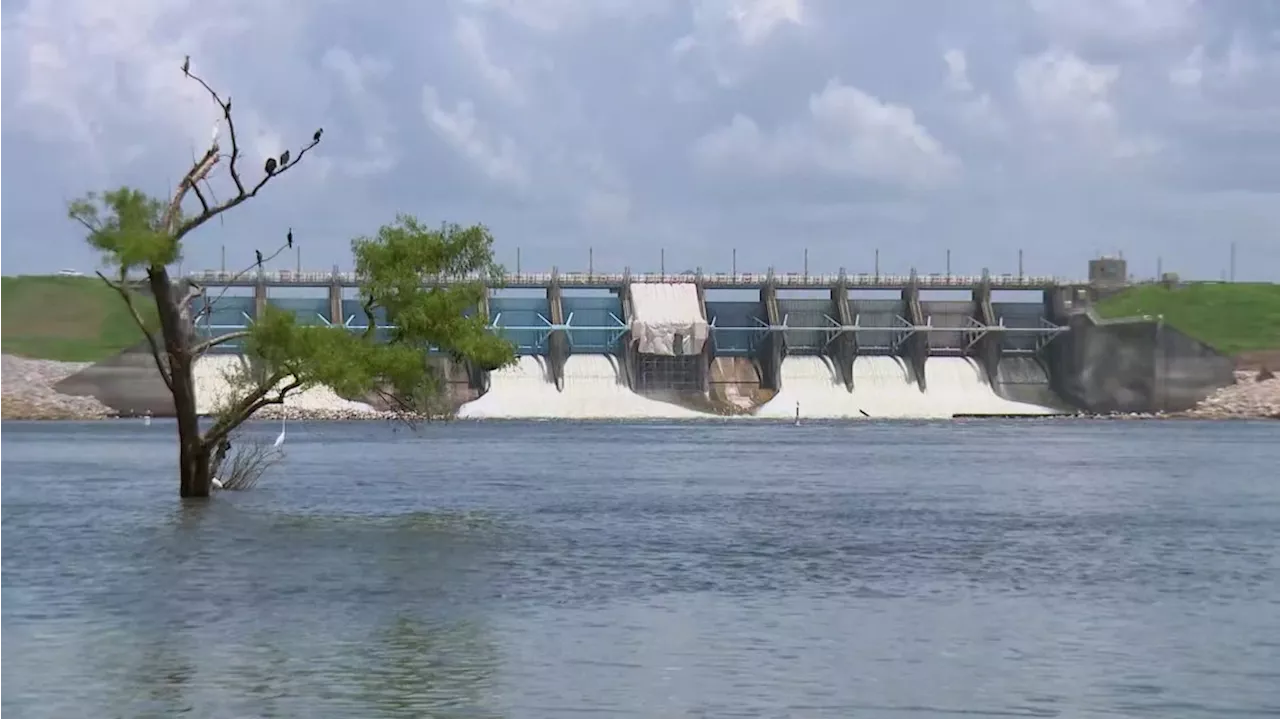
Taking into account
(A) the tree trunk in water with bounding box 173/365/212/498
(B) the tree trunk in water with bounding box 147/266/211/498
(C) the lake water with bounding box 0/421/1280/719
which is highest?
(B) the tree trunk in water with bounding box 147/266/211/498

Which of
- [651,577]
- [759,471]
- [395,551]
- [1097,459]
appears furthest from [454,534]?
[1097,459]

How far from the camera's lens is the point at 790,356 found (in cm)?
15088

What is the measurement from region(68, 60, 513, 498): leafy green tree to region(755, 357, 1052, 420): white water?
99.5m

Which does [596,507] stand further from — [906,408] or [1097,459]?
[906,408]

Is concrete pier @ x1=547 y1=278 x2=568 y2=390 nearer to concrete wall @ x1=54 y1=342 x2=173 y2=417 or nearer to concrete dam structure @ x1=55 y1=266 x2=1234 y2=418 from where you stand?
concrete dam structure @ x1=55 y1=266 x2=1234 y2=418

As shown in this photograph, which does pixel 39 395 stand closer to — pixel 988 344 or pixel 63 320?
pixel 63 320

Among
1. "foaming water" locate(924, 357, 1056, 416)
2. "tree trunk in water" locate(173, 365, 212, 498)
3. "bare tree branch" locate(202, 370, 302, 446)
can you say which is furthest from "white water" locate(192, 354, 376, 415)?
"bare tree branch" locate(202, 370, 302, 446)

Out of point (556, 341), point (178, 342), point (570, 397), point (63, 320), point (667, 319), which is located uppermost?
point (63, 320)

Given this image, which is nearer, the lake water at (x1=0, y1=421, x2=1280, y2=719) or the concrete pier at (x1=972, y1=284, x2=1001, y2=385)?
the lake water at (x1=0, y1=421, x2=1280, y2=719)

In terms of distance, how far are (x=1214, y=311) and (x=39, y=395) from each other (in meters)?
94.4

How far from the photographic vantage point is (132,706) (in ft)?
72.0

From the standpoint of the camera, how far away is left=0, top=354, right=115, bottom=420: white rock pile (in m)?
147

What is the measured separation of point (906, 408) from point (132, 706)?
434 ft

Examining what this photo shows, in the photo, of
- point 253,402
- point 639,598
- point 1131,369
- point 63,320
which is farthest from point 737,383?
point 639,598
